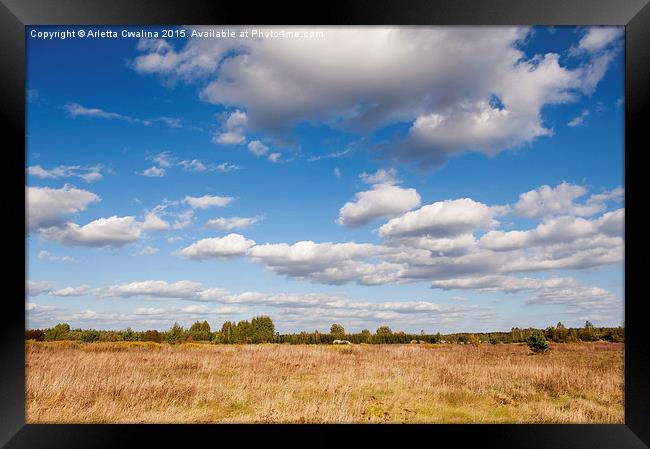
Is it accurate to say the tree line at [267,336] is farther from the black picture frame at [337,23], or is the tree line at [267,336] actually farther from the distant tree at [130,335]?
the black picture frame at [337,23]

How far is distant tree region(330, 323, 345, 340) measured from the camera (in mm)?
21894

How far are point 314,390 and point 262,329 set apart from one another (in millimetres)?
15073

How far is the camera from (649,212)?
10.1ft

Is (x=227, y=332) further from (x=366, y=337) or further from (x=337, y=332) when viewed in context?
(x=366, y=337)

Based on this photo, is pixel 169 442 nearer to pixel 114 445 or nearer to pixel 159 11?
pixel 114 445

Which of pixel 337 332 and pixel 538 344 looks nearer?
pixel 538 344

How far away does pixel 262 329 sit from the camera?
867 inches

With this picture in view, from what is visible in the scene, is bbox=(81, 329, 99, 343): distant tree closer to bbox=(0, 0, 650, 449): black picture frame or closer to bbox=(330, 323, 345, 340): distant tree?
bbox=(330, 323, 345, 340): distant tree

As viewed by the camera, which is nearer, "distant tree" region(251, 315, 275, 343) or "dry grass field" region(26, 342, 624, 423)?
"dry grass field" region(26, 342, 624, 423)

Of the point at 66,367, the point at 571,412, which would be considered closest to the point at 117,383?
the point at 66,367

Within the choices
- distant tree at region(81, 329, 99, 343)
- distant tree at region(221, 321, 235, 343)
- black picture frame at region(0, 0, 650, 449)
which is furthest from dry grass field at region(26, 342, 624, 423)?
distant tree at region(221, 321, 235, 343)

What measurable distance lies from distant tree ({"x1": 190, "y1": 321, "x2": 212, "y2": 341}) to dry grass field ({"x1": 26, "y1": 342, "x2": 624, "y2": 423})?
9.85m

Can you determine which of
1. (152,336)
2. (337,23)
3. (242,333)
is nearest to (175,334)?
(152,336)

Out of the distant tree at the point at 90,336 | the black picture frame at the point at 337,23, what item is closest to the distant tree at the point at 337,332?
the distant tree at the point at 90,336
